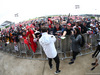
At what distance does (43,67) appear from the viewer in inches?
150

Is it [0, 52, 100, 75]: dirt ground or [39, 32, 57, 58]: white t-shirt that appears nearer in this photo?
[39, 32, 57, 58]: white t-shirt

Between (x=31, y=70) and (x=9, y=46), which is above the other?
(x=9, y=46)

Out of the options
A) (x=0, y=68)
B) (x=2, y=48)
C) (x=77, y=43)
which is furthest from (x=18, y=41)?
(x=77, y=43)

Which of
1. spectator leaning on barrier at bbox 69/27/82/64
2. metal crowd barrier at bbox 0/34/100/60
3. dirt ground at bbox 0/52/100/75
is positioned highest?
spectator leaning on barrier at bbox 69/27/82/64

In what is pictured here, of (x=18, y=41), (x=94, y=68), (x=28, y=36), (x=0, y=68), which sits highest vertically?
(x=28, y=36)

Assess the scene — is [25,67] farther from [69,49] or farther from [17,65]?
[69,49]

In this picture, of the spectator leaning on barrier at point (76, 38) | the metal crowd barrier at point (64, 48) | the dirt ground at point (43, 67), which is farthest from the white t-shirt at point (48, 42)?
the metal crowd barrier at point (64, 48)

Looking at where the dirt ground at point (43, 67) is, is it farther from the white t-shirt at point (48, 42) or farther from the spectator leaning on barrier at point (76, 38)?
the white t-shirt at point (48, 42)

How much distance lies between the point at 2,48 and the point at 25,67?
3697 millimetres

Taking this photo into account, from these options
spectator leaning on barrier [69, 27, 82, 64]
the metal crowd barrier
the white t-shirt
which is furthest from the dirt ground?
the white t-shirt

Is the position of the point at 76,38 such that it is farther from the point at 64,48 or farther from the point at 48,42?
the point at 64,48

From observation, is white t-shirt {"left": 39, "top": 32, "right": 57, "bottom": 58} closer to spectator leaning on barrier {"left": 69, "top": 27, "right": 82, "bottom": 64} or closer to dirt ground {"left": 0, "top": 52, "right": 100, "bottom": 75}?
spectator leaning on barrier {"left": 69, "top": 27, "right": 82, "bottom": 64}

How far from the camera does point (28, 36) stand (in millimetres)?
4207

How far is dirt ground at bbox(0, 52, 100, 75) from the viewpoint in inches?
131
